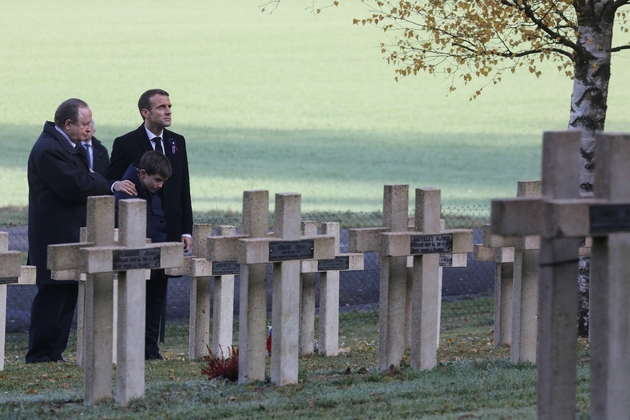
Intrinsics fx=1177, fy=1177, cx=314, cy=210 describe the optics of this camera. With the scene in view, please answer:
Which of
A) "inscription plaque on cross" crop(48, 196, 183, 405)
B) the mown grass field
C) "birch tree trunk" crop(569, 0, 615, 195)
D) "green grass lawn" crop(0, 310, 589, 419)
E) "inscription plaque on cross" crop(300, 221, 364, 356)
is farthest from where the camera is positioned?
"birch tree trunk" crop(569, 0, 615, 195)

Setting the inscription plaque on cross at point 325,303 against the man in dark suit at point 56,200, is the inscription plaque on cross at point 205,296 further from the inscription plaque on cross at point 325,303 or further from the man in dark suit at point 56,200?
the man in dark suit at point 56,200

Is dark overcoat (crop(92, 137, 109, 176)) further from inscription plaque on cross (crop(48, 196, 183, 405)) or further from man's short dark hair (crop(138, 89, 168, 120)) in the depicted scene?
inscription plaque on cross (crop(48, 196, 183, 405))

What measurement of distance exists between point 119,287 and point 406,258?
196cm

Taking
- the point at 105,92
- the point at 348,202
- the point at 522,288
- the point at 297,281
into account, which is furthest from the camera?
the point at 105,92

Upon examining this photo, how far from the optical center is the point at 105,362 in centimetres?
646

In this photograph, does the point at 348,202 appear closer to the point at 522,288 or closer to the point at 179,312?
the point at 179,312

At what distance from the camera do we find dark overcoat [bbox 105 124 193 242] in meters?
9.34

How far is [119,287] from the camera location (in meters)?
6.41

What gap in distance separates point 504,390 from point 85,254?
2429mm

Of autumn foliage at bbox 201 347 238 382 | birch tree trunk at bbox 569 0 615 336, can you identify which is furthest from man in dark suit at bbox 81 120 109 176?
birch tree trunk at bbox 569 0 615 336

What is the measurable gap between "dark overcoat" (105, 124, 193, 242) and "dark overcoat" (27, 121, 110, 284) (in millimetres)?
323

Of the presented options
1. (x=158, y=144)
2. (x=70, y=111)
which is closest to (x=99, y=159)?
(x=158, y=144)

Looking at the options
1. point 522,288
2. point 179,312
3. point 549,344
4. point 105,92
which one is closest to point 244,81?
point 105,92

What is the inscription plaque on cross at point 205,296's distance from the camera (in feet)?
30.1
